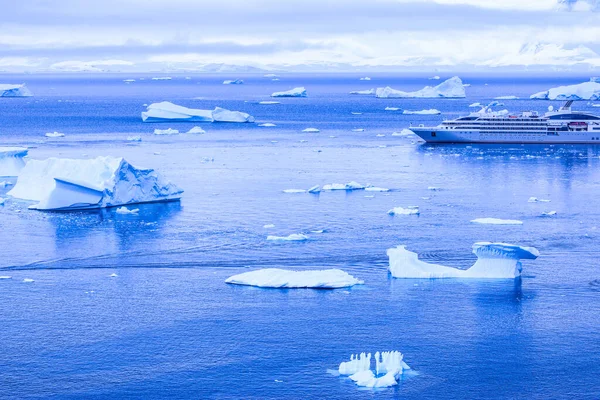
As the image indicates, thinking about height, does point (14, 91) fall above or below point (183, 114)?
above

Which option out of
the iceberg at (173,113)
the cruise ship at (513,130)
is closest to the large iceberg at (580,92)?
the cruise ship at (513,130)

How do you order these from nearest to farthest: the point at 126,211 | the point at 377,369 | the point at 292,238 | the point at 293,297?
the point at 377,369 → the point at 293,297 → the point at 292,238 → the point at 126,211

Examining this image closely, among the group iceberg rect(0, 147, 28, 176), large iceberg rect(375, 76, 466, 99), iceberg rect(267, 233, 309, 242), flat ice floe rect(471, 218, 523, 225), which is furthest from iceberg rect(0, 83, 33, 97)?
iceberg rect(267, 233, 309, 242)

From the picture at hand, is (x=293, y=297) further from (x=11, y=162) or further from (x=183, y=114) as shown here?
(x=183, y=114)

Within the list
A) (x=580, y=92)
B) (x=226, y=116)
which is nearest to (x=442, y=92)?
(x=580, y=92)

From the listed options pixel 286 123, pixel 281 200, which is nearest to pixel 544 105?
pixel 286 123

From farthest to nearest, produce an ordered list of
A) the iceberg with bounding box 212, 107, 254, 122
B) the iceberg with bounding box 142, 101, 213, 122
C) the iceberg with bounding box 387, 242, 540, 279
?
1. the iceberg with bounding box 212, 107, 254, 122
2. the iceberg with bounding box 142, 101, 213, 122
3. the iceberg with bounding box 387, 242, 540, 279

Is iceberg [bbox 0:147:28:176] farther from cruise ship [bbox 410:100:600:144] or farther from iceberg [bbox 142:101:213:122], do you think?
iceberg [bbox 142:101:213:122]
